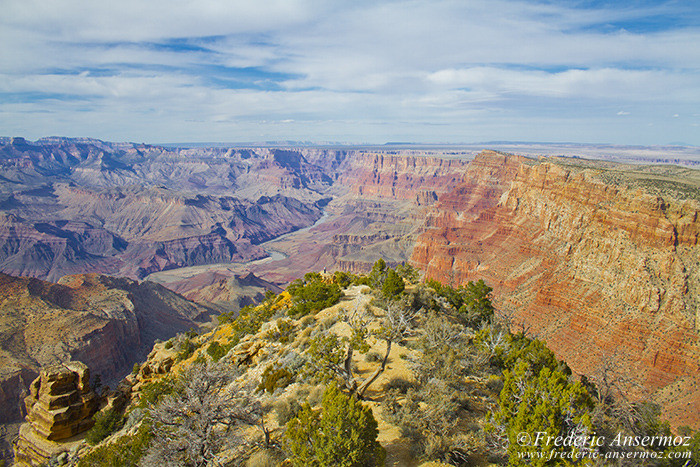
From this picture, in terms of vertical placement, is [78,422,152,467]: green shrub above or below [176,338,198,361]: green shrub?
above

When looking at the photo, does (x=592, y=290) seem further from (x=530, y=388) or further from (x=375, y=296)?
(x=530, y=388)

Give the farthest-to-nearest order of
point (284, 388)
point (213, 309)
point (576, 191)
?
point (213, 309), point (576, 191), point (284, 388)

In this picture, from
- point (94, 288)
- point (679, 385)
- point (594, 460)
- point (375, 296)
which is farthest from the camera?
point (94, 288)

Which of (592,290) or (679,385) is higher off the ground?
(592,290)

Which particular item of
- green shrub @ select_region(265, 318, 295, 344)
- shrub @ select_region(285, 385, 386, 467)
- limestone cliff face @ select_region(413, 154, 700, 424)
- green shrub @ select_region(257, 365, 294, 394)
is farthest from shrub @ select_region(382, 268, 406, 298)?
shrub @ select_region(285, 385, 386, 467)

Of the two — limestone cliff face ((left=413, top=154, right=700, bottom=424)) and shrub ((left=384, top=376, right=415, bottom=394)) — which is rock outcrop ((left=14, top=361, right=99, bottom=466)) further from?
limestone cliff face ((left=413, top=154, right=700, bottom=424))

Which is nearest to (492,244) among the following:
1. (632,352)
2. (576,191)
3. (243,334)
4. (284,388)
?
(576,191)

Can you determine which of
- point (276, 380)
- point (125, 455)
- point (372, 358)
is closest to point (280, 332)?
point (276, 380)
